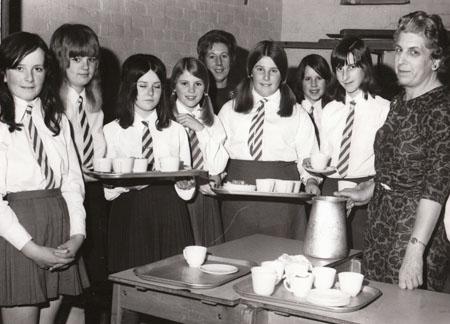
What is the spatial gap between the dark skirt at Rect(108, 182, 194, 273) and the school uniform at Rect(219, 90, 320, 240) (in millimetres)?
467

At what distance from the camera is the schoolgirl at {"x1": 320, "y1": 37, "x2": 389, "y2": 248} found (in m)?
3.65

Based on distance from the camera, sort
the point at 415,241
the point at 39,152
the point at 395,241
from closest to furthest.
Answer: the point at 415,241
the point at 395,241
the point at 39,152

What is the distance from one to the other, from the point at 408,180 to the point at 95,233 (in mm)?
1829

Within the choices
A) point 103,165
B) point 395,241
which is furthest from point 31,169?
point 395,241

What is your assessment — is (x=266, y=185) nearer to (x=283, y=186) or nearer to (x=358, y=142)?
(x=283, y=186)

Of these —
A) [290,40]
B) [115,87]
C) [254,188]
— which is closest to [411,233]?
[254,188]

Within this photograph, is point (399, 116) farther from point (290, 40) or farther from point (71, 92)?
point (290, 40)

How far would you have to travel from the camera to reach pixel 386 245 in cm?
249

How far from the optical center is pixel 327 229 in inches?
96.4

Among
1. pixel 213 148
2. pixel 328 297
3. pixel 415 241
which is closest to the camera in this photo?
pixel 328 297

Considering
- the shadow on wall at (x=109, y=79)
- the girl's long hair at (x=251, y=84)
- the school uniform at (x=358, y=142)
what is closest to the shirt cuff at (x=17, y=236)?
the girl's long hair at (x=251, y=84)

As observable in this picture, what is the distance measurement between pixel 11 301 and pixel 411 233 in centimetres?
163

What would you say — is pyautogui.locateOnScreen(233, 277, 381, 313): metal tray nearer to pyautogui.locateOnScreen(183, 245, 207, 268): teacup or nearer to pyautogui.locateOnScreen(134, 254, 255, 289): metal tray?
pyautogui.locateOnScreen(134, 254, 255, 289): metal tray

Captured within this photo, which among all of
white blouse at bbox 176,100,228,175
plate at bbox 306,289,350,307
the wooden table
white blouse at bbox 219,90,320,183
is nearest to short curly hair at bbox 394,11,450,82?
the wooden table
